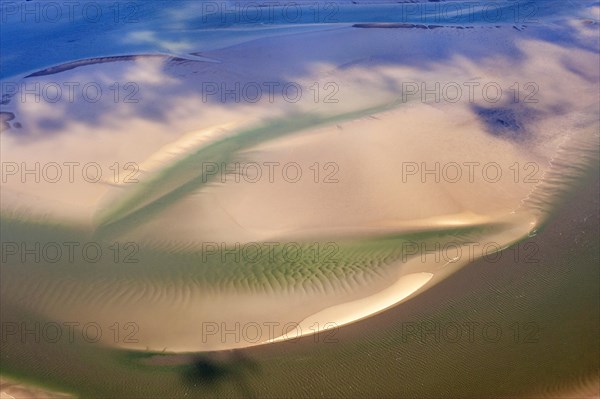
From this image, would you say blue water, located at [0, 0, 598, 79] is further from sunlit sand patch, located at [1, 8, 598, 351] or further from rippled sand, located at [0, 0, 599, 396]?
sunlit sand patch, located at [1, 8, 598, 351]

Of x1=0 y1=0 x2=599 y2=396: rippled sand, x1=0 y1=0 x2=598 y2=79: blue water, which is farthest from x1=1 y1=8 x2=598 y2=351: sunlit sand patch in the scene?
x1=0 y1=0 x2=598 y2=79: blue water

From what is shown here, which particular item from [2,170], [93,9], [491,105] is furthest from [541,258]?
[93,9]

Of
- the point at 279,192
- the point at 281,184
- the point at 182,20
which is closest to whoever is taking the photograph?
the point at 279,192

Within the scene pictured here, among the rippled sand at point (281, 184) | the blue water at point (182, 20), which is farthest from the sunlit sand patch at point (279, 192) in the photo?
the blue water at point (182, 20)

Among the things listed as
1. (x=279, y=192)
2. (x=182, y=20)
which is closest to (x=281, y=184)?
(x=279, y=192)

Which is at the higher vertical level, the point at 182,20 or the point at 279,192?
the point at 182,20

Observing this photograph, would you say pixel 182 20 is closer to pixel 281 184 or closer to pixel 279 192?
pixel 281 184

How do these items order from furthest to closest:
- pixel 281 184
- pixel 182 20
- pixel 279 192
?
1. pixel 182 20
2. pixel 281 184
3. pixel 279 192

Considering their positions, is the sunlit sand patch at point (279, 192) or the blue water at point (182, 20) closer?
the sunlit sand patch at point (279, 192)

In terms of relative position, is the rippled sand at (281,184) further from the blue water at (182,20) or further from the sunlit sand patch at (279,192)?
the blue water at (182,20)

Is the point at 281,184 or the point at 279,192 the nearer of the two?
the point at 279,192

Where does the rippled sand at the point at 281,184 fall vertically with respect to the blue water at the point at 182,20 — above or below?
below
